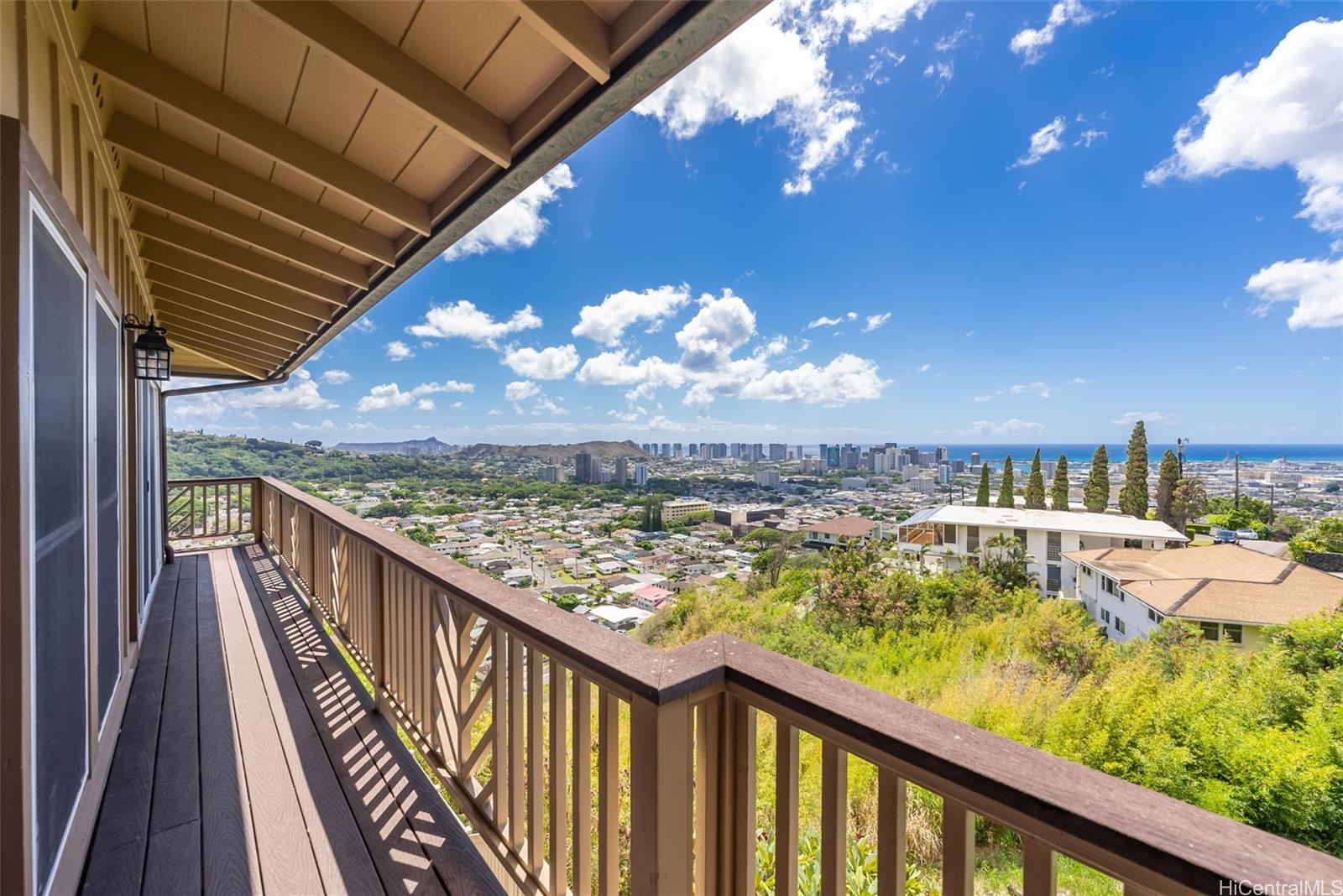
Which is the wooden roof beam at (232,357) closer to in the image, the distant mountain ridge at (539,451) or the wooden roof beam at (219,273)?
the wooden roof beam at (219,273)

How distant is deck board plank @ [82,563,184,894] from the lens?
1592 mm

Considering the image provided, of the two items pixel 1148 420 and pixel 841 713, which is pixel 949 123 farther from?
pixel 841 713

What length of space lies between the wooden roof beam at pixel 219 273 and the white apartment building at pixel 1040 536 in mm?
16239

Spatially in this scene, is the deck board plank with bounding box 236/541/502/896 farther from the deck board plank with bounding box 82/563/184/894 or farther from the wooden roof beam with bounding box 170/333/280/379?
the wooden roof beam with bounding box 170/333/280/379

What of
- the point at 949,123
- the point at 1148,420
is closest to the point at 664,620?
the point at 949,123

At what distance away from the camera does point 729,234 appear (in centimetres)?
2736

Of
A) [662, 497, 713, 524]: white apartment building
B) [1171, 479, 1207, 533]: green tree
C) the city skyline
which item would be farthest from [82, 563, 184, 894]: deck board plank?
[1171, 479, 1207, 533]: green tree

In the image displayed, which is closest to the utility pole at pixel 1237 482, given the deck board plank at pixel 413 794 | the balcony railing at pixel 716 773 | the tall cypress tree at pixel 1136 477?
the tall cypress tree at pixel 1136 477

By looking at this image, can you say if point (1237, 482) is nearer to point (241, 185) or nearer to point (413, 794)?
point (413, 794)

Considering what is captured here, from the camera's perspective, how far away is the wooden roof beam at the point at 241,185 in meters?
1.89

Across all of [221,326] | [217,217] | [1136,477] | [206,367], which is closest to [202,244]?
[217,217]

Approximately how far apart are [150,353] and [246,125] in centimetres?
221

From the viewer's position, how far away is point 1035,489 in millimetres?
22594

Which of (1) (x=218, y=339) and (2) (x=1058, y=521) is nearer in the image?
(1) (x=218, y=339)
